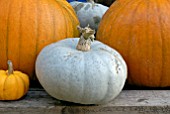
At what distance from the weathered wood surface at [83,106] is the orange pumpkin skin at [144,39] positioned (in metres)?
0.19

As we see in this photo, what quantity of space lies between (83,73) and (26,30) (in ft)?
1.41

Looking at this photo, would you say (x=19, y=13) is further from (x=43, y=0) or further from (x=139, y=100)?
(x=139, y=100)

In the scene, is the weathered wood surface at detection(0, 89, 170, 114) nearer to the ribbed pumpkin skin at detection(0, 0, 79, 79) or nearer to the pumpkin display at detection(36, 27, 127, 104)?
the pumpkin display at detection(36, 27, 127, 104)

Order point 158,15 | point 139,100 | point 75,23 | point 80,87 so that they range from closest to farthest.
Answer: point 80,87
point 139,100
point 158,15
point 75,23

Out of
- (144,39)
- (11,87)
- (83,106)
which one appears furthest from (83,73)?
(144,39)

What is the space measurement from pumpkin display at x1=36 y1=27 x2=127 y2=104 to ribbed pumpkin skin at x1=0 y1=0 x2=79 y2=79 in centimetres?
24

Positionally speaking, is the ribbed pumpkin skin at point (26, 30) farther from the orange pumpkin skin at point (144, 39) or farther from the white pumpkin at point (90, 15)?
the white pumpkin at point (90, 15)

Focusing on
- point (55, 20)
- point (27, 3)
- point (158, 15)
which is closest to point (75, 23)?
point (55, 20)

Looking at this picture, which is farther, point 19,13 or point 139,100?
point 19,13

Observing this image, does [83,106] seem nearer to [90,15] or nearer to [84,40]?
[84,40]

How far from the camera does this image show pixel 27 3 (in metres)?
1.66

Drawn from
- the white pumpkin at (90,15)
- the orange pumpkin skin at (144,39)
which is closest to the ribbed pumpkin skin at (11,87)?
the orange pumpkin skin at (144,39)

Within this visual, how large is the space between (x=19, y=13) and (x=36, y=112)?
0.49 metres

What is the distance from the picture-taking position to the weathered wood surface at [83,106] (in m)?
1.36
